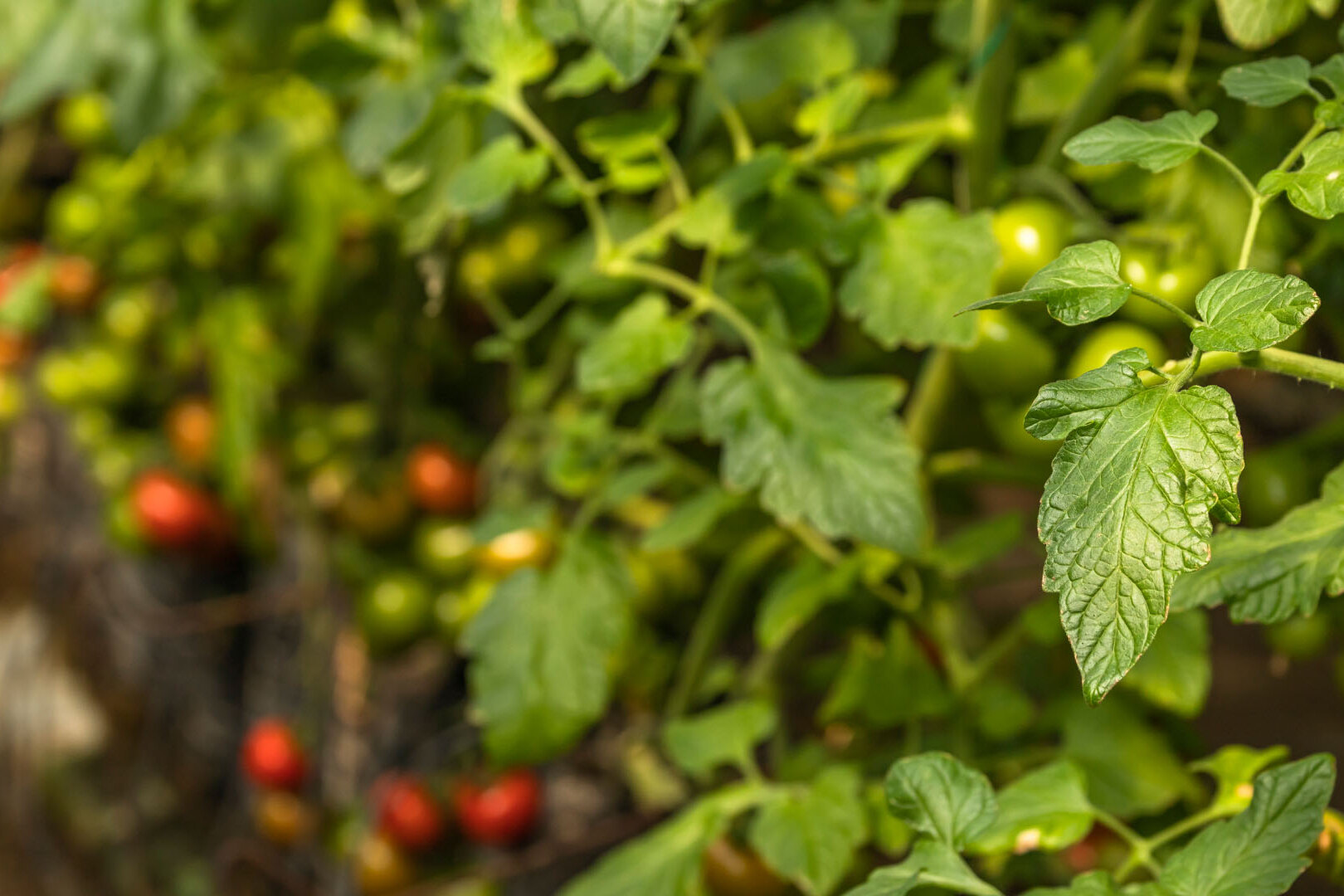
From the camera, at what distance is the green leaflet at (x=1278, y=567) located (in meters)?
0.42

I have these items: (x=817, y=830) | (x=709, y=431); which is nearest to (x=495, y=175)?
(x=709, y=431)

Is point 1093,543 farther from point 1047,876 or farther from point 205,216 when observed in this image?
point 205,216

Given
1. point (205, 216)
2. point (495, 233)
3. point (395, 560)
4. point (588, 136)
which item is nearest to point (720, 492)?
point (588, 136)

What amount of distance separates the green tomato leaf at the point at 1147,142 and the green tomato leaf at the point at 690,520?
0.33 m

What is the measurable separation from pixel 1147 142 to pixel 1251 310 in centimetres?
10

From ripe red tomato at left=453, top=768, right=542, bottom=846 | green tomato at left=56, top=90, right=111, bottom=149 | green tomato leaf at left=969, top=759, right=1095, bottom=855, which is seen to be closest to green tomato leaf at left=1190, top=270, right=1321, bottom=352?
green tomato leaf at left=969, top=759, right=1095, bottom=855

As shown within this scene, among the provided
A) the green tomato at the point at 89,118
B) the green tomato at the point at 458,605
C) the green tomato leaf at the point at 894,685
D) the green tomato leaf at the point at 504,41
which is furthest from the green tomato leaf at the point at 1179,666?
the green tomato at the point at 89,118

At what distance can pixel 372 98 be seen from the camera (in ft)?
2.36

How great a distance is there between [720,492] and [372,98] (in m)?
0.37

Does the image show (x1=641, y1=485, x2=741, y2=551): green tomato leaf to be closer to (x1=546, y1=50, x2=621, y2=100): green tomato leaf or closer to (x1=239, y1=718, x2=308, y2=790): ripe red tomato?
(x1=546, y1=50, x2=621, y2=100): green tomato leaf

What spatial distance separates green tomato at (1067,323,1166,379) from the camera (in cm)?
60

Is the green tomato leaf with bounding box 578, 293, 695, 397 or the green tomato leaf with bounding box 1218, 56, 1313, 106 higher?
the green tomato leaf with bounding box 1218, 56, 1313, 106

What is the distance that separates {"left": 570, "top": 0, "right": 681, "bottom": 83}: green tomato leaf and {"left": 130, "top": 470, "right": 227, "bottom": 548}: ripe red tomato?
1.12 meters

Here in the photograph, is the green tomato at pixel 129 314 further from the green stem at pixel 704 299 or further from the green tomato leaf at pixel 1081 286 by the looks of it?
the green tomato leaf at pixel 1081 286
